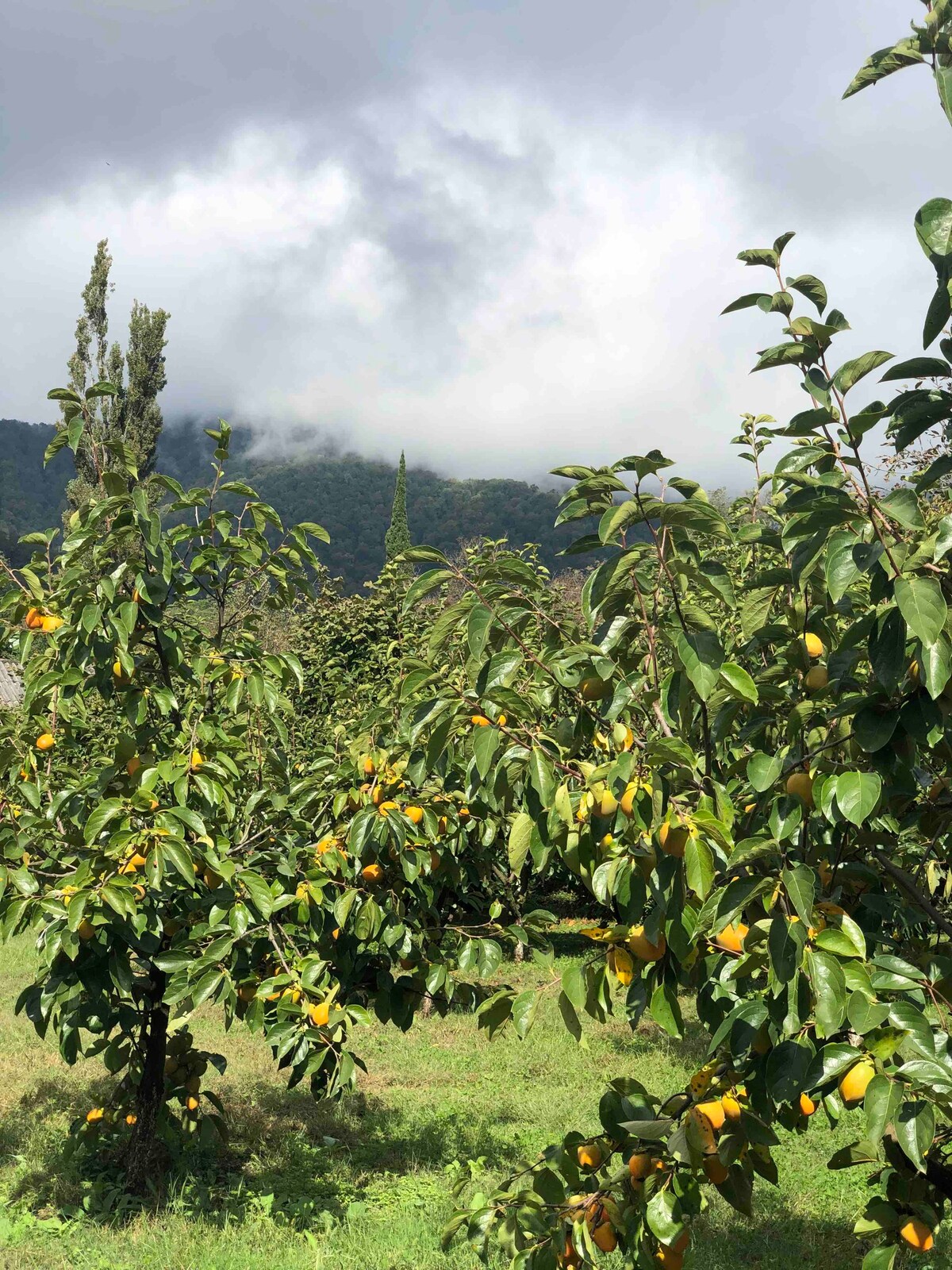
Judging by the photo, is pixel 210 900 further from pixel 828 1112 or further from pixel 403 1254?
pixel 828 1112

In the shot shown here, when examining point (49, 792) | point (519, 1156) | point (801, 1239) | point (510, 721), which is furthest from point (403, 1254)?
point (510, 721)

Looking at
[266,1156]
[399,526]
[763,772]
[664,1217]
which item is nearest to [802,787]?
[763,772]

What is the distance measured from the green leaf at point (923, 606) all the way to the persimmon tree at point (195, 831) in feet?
5.93

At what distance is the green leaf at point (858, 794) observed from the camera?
1362 mm

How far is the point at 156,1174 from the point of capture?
4410 millimetres

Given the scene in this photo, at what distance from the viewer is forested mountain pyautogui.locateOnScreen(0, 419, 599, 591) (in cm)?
6456

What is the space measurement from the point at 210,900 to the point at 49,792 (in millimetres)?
964

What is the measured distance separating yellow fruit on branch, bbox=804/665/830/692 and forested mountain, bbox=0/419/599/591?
53229 millimetres

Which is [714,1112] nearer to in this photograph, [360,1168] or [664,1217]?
[664,1217]

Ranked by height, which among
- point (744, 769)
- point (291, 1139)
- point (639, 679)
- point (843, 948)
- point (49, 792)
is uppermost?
point (639, 679)

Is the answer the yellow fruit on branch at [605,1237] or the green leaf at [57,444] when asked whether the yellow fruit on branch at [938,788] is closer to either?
the yellow fruit on branch at [605,1237]

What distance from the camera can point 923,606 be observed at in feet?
3.95

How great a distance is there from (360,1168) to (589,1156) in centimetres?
362

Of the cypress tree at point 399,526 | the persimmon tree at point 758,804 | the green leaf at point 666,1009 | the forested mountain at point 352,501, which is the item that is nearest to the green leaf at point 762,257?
the persimmon tree at point 758,804
